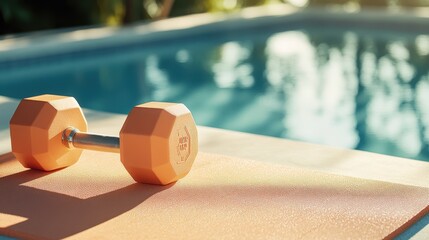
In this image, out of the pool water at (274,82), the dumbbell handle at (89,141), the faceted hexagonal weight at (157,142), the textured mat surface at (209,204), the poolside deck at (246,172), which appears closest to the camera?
the textured mat surface at (209,204)

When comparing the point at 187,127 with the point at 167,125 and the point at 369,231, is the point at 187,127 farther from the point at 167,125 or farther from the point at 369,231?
the point at 369,231

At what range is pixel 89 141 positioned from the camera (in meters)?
2.38

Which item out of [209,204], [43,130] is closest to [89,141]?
[43,130]

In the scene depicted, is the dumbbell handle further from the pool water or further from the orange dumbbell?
the pool water

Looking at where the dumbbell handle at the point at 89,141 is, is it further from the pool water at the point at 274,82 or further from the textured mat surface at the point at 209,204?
the pool water at the point at 274,82

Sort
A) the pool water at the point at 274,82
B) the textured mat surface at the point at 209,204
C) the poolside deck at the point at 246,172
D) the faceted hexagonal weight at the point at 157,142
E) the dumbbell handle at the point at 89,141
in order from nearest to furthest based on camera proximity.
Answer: the textured mat surface at the point at 209,204, the poolside deck at the point at 246,172, the faceted hexagonal weight at the point at 157,142, the dumbbell handle at the point at 89,141, the pool water at the point at 274,82

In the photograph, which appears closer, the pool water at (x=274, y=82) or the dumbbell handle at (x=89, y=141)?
the dumbbell handle at (x=89, y=141)

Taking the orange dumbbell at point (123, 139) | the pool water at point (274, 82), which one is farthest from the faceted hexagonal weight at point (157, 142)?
the pool water at point (274, 82)

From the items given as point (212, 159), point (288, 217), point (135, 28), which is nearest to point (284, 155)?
point (212, 159)

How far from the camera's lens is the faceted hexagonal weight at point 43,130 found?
94.4 inches

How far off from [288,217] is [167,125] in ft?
1.36

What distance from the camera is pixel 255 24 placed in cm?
712

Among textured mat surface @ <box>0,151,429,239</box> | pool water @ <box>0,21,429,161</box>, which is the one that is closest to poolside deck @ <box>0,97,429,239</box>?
textured mat surface @ <box>0,151,429,239</box>

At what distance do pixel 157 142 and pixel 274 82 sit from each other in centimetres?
283
